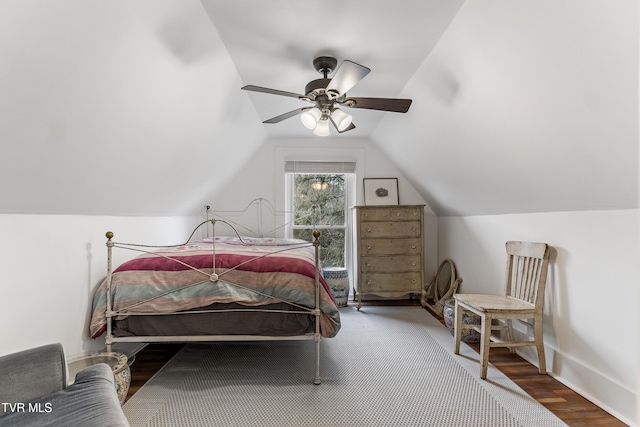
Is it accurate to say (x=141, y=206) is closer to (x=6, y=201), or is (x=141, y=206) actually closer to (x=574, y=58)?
(x=6, y=201)

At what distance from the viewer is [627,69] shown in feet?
4.55

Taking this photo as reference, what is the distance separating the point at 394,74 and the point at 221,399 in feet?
8.79

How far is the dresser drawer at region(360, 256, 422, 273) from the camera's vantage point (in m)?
4.15

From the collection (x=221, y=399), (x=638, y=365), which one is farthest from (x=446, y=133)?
(x=221, y=399)

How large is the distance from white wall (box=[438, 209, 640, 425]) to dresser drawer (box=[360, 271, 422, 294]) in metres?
1.55

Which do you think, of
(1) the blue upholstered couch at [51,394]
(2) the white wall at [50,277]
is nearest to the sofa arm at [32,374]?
(1) the blue upholstered couch at [51,394]

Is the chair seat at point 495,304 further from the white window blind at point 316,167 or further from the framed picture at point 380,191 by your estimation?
the white window blind at point 316,167

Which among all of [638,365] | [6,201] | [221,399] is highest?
[6,201]

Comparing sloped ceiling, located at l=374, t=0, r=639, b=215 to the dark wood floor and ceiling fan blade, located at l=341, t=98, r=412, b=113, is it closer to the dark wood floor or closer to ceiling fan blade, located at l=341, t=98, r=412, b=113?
→ ceiling fan blade, located at l=341, t=98, r=412, b=113

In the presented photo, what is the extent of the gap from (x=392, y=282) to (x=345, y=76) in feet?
9.17

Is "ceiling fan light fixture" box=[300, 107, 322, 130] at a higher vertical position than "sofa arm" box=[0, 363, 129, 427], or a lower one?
higher

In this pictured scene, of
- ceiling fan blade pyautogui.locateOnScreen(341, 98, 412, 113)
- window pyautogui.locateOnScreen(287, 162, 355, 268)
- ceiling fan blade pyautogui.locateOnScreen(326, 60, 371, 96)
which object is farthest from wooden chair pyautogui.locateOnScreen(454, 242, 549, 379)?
window pyautogui.locateOnScreen(287, 162, 355, 268)

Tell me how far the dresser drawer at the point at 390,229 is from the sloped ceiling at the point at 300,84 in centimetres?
113

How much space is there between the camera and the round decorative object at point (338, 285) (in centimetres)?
426
